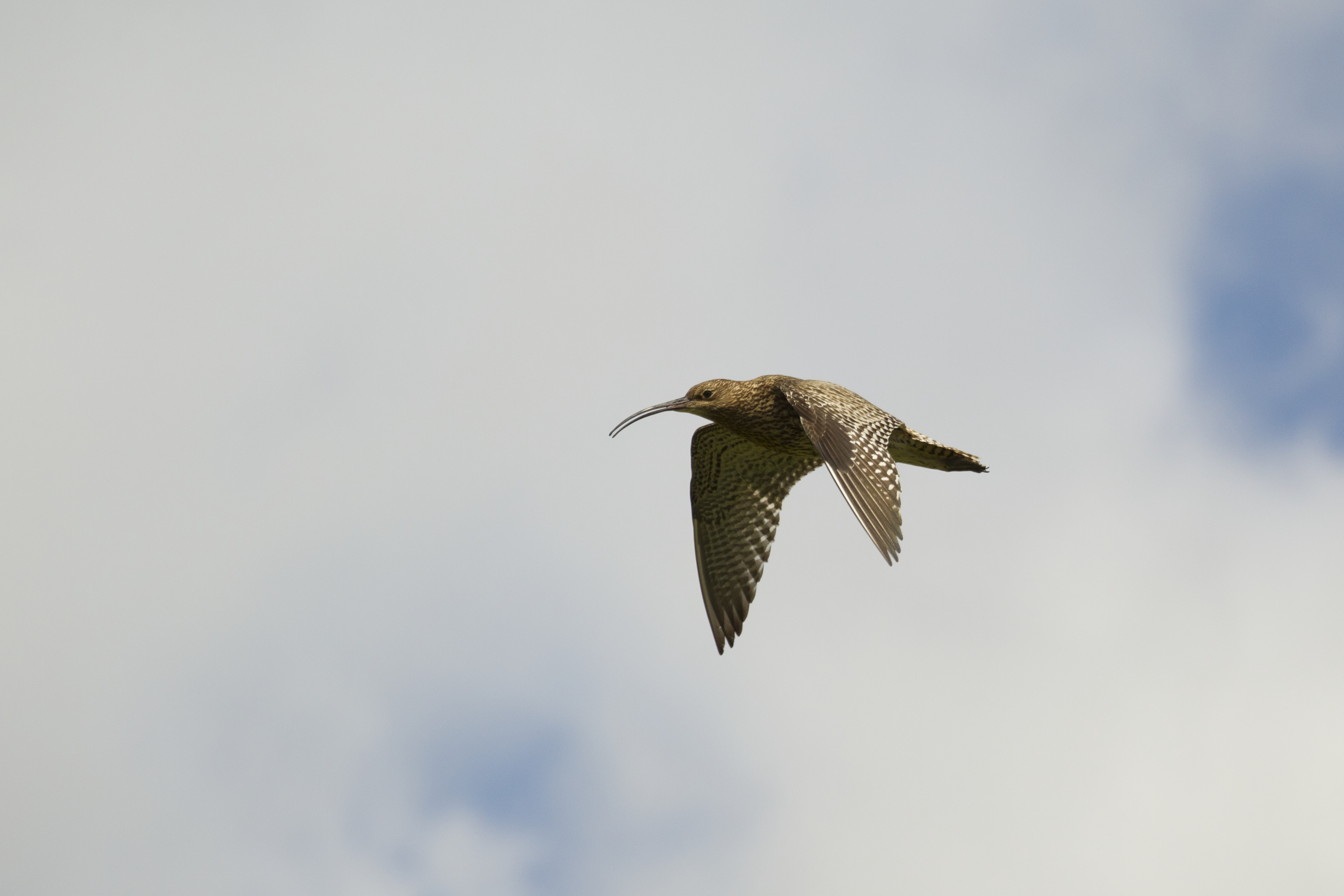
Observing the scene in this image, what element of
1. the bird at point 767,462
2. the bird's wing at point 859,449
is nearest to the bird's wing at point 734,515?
the bird at point 767,462

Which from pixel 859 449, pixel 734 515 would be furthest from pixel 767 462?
pixel 859 449

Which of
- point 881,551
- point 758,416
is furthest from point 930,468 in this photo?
point 881,551

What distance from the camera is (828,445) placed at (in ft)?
43.1

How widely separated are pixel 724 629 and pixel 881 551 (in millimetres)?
5321

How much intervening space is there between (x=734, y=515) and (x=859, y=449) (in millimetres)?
3828

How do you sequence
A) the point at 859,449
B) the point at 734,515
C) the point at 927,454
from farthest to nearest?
1. the point at 734,515
2. the point at 927,454
3. the point at 859,449

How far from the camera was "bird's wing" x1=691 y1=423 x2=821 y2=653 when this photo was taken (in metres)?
16.5

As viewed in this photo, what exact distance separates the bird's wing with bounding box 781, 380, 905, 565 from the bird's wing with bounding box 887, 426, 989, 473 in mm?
A: 234

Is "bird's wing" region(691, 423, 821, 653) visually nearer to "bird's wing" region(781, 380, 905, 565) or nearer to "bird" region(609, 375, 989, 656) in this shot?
"bird" region(609, 375, 989, 656)

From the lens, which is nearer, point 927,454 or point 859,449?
point 859,449

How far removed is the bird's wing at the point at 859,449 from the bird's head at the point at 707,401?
0.77 m

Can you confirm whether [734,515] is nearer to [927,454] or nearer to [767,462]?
[767,462]

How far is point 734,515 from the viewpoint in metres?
16.8

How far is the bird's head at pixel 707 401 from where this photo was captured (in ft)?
50.4
